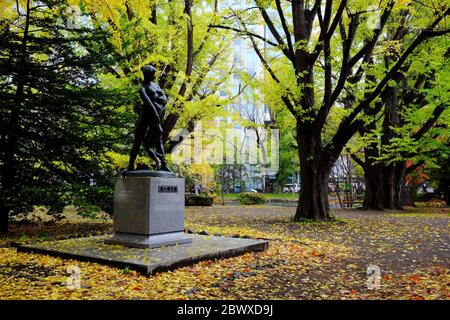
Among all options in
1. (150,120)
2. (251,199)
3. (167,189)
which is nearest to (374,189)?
(251,199)

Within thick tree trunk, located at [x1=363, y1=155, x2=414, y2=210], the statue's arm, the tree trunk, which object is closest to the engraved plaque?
the statue's arm

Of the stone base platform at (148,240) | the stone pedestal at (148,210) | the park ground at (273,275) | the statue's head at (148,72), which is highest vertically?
the statue's head at (148,72)

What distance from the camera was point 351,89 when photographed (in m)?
15.6

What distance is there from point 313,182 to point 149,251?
910cm

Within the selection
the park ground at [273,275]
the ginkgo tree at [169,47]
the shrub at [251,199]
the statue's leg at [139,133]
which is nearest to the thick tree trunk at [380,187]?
the shrub at [251,199]

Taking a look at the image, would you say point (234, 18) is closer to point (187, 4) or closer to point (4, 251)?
point (187, 4)

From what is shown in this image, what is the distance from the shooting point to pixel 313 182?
15453 mm

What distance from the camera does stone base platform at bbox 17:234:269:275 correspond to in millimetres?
6766

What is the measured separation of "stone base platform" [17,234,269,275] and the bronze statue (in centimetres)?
192

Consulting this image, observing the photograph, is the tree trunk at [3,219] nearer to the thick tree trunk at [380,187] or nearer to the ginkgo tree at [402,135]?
the ginkgo tree at [402,135]

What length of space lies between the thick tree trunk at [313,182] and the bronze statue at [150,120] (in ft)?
25.6

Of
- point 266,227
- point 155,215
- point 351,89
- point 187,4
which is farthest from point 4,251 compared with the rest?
point 351,89

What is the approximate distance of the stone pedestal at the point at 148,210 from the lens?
8.32 meters

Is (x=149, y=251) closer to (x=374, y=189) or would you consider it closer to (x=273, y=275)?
(x=273, y=275)
